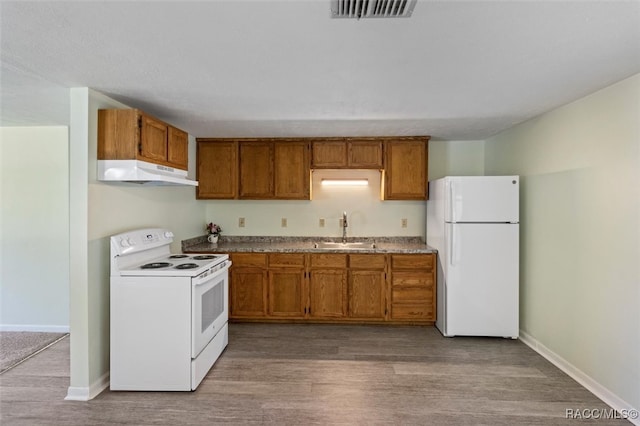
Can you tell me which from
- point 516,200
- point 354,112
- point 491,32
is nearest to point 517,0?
point 491,32

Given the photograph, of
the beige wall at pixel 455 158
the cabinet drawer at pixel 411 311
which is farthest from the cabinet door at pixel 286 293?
the beige wall at pixel 455 158

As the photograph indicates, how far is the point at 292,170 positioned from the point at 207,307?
2.02 meters

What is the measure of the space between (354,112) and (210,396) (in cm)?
260

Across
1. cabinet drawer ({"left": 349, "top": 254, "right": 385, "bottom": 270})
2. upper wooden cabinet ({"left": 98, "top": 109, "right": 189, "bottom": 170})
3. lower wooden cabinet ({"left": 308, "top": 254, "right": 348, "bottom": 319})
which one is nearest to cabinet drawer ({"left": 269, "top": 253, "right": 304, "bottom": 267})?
lower wooden cabinet ({"left": 308, "top": 254, "right": 348, "bottom": 319})

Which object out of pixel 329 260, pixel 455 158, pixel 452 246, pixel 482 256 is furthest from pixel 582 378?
pixel 455 158

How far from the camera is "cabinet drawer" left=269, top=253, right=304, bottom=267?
3.85 metres

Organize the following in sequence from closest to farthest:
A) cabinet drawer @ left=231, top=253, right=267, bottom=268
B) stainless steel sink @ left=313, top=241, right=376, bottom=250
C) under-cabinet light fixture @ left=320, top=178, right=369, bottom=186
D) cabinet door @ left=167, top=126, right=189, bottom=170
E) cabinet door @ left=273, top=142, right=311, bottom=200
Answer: cabinet door @ left=167, top=126, right=189, bottom=170
cabinet drawer @ left=231, top=253, right=267, bottom=268
stainless steel sink @ left=313, top=241, right=376, bottom=250
cabinet door @ left=273, top=142, right=311, bottom=200
under-cabinet light fixture @ left=320, top=178, right=369, bottom=186

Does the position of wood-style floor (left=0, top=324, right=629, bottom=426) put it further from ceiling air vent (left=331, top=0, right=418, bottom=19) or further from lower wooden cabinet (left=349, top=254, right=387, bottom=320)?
ceiling air vent (left=331, top=0, right=418, bottom=19)

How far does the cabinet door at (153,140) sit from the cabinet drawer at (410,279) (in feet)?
8.96

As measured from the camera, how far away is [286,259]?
3.87 m

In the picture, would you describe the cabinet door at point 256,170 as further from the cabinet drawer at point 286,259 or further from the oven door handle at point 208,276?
the oven door handle at point 208,276

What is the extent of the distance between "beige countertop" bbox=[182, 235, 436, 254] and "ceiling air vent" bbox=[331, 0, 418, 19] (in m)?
2.71

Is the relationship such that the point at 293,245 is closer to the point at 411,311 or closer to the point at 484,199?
the point at 411,311

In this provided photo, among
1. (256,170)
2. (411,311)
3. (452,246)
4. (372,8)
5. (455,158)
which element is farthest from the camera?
(455,158)
